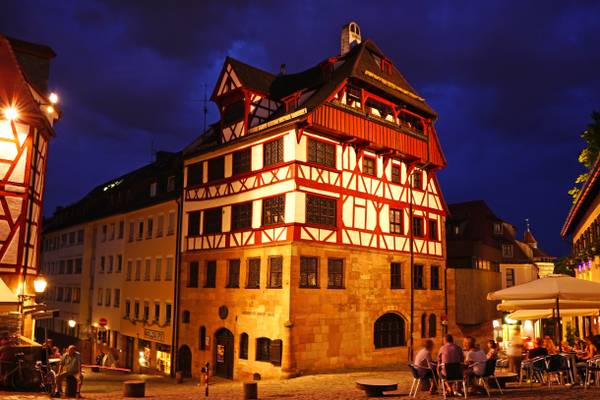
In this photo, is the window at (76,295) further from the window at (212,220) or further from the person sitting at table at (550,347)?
the person sitting at table at (550,347)

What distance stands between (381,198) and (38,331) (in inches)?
1587

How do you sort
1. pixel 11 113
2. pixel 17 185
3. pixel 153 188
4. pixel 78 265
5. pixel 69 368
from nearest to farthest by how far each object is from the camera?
1. pixel 69 368
2. pixel 11 113
3. pixel 17 185
4. pixel 153 188
5. pixel 78 265

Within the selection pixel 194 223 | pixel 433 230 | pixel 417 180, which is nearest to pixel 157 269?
pixel 194 223

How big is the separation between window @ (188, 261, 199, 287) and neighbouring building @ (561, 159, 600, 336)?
1810 centimetres

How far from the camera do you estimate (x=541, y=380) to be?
46.5 feet

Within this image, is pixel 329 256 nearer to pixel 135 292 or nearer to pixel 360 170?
pixel 360 170

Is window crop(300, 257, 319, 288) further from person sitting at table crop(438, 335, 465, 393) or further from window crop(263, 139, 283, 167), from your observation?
person sitting at table crop(438, 335, 465, 393)

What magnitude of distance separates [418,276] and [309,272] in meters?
8.14

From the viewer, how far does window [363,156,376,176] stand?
87.0ft

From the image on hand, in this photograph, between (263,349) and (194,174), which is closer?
(263,349)

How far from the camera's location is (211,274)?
27.5 meters

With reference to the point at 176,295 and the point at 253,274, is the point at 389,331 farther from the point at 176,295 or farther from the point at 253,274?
the point at 176,295

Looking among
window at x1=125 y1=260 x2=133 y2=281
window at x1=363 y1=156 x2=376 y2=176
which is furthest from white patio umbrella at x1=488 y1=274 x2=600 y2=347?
window at x1=125 y1=260 x2=133 y2=281

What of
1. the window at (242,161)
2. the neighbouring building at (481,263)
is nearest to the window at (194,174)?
the window at (242,161)
